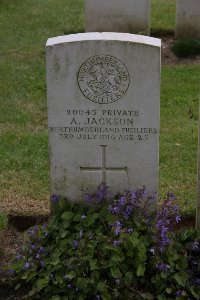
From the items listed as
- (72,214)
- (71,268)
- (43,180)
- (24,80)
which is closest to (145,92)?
(72,214)

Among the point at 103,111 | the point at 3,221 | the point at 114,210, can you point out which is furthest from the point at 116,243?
the point at 3,221

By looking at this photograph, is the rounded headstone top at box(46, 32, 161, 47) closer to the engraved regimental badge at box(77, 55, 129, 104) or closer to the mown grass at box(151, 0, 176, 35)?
the engraved regimental badge at box(77, 55, 129, 104)

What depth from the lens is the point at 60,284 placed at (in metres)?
4.23

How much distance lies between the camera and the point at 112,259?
13.7 feet

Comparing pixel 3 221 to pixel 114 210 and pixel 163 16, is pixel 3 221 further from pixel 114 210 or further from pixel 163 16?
pixel 163 16

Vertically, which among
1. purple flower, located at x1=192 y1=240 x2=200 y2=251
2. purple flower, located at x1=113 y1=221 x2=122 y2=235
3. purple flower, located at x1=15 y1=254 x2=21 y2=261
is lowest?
purple flower, located at x1=15 y1=254 x2=21 y2=261

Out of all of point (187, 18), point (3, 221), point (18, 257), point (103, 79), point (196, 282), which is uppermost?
point (187, 18)

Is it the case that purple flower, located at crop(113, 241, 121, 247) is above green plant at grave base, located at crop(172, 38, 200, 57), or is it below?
below

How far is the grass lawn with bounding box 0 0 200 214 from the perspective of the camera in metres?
6.01

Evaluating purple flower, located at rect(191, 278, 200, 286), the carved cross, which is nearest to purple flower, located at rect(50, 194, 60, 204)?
the carved cross

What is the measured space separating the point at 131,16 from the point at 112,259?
657 centimetres

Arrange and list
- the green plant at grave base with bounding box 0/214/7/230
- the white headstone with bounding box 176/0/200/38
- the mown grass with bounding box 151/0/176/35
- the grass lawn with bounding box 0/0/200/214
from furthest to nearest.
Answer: the mown grass with bounding box 151/0/176/35
the white headstone with bounding box 176/0/200/38
the grass lawn with bounding box 0/0/200/214
the green plant at grave base with bounding box 0/214/7/230

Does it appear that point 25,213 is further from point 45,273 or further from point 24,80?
point 24,80

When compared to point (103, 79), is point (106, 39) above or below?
above
